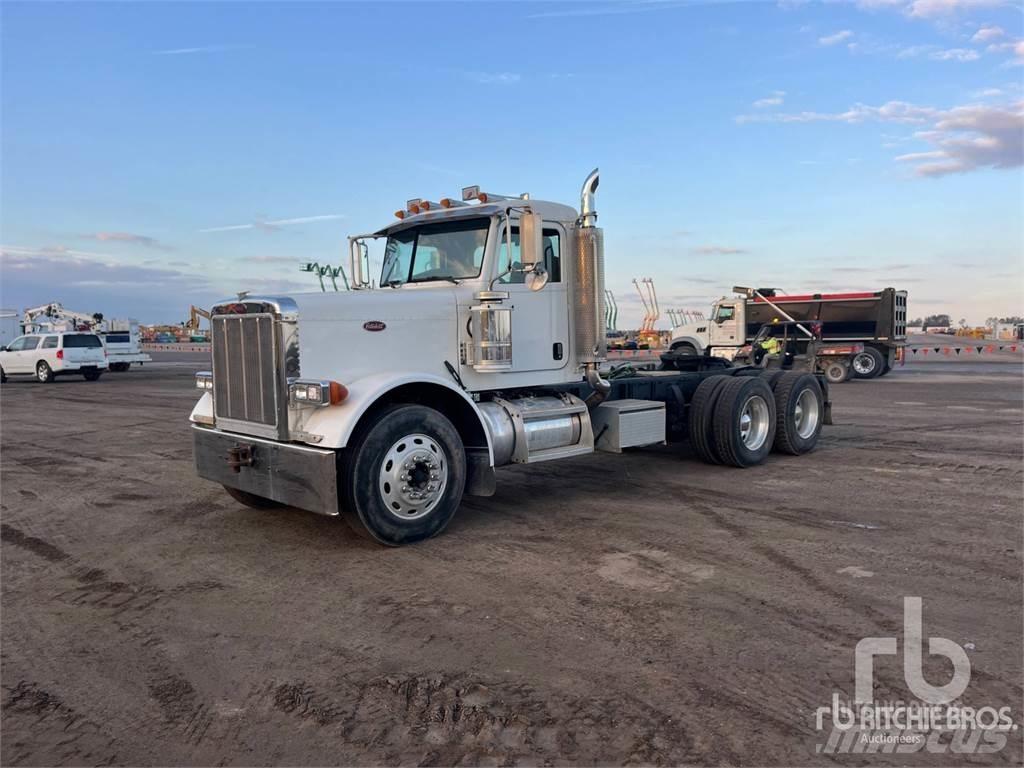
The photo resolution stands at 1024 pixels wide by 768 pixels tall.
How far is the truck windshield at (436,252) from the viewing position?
680 centimetres

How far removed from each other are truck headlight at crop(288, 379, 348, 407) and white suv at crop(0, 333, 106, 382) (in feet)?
78.2

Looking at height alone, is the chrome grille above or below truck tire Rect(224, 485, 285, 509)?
above

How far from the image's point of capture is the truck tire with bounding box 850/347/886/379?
949 inches

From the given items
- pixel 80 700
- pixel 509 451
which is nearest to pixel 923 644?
pixel 509 451

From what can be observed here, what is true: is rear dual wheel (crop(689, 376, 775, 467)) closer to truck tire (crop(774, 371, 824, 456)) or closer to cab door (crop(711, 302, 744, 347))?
truck tire (crop(774, 371, 824, 456))

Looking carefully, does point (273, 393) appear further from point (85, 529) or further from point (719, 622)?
point (719, 622)

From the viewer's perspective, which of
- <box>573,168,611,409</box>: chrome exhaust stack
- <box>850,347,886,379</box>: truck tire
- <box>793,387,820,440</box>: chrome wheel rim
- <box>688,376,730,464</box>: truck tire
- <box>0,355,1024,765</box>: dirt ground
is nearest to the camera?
<box>0,355,1024,765</box>: dirt ground

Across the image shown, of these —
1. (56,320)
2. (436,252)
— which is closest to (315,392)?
(436,252)

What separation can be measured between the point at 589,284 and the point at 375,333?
2369 millimetres

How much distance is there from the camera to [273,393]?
5711 millimetres

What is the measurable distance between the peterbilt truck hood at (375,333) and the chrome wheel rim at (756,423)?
4.41 m

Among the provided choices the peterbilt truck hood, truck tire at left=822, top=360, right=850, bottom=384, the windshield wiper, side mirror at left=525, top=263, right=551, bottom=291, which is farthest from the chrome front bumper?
truck tire at left=822, top=360, right=850, bottom=384

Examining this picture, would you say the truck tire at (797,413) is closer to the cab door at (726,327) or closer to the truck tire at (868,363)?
the cab door at (726,327)

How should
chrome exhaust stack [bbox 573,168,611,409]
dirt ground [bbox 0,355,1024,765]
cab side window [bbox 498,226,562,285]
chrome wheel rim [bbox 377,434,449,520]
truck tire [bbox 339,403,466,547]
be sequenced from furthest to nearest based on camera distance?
chrome exhaust stack [bbox 573,168,611,409]
cab side window [bbox 498,226,562,285]
chrome wheel rim [bbox 377,434,449,520]
truck tire [bbox 339,403,466,547]
dirt ground [bbox 0,355,1024,765]
